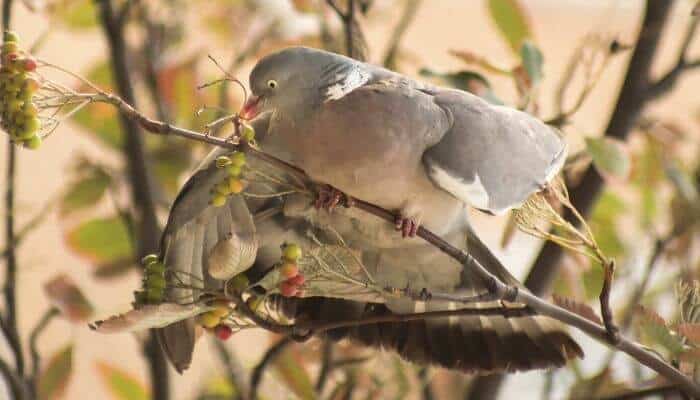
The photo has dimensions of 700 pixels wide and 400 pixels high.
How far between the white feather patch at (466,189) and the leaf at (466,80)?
147 mm

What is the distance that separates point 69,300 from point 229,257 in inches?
12.9

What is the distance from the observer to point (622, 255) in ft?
3.35

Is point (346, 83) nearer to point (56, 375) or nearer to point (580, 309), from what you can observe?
point (580, 309)

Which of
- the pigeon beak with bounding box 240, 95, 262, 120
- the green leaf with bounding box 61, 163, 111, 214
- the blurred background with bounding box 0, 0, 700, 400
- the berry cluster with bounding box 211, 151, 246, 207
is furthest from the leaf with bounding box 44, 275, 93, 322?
the berry cluster with bounding box 211, 151, 246, 207

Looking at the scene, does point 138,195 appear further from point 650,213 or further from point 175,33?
point 650,213

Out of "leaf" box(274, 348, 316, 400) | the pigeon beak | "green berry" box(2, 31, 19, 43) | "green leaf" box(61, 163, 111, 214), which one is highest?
"green berry" box(2, 31, 19, 43)

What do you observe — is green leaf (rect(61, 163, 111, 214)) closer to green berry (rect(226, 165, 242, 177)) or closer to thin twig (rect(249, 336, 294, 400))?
thin twig (rect(249, 336, 294, 400))

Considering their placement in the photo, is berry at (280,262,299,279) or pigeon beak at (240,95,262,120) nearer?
berry at (280,262,299,279)

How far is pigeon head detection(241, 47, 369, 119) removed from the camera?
679mm

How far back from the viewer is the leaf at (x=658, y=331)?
55 centimetres

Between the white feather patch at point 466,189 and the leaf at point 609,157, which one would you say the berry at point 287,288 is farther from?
the leaf at point 609,157

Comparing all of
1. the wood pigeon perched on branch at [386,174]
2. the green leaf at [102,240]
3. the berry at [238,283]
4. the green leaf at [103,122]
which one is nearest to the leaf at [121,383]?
the green leaf at [102,240]

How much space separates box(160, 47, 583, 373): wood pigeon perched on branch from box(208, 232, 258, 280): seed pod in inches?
2.6

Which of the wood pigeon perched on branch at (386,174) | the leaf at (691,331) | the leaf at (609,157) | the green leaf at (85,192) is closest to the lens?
the leaf at (691,331)
